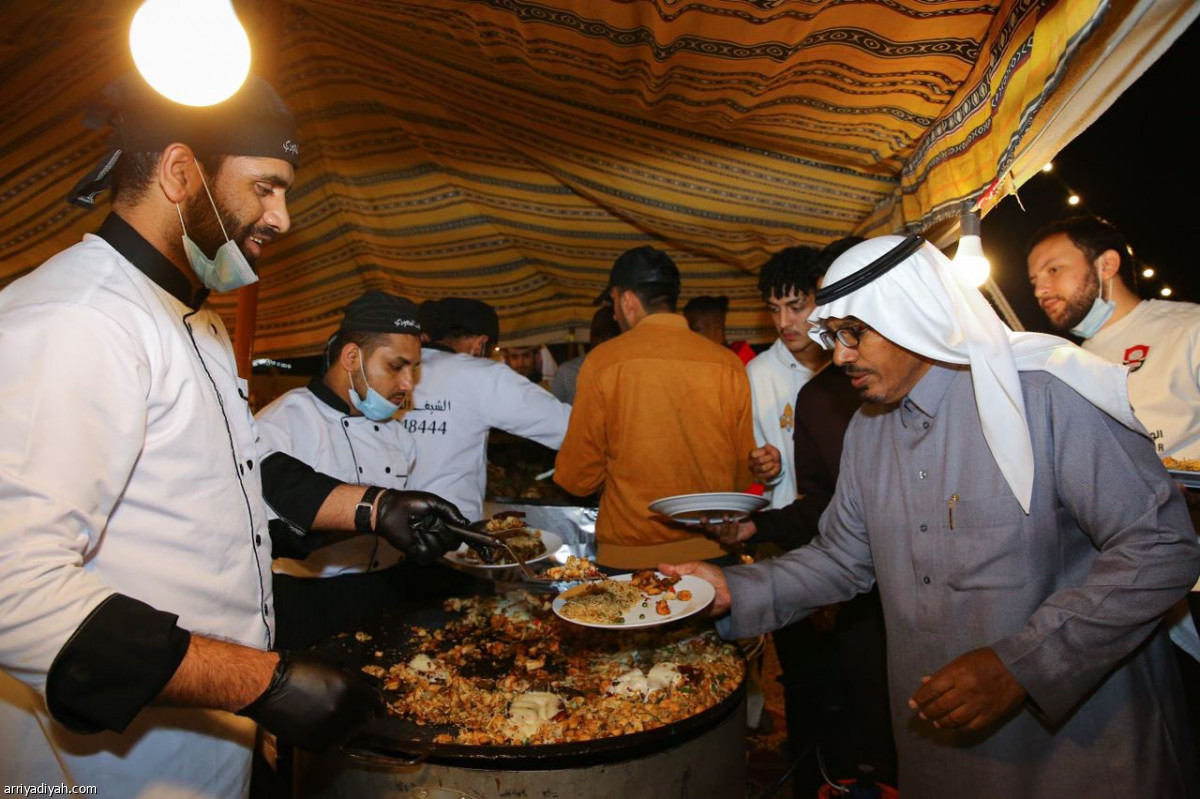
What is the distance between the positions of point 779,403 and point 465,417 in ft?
6.88

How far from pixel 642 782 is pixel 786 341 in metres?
2.92

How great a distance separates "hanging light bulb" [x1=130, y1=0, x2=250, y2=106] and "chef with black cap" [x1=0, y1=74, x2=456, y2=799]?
12 centimetres

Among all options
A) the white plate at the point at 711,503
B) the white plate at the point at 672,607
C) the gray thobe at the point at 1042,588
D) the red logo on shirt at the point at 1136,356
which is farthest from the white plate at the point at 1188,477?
the white plate at the point at 672,607

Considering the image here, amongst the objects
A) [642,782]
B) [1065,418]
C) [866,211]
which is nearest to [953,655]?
[1065,418]

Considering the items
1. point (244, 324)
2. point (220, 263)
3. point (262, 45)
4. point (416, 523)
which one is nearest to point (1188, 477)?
point (416, 523)

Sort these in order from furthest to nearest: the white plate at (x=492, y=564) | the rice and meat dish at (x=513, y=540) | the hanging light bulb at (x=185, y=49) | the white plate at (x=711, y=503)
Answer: the rice and meat dish at (x=513, y=540) → the white plate at (x=492, y=564) → the white plate at (x=711, y=503) → the hanging light bulb at (x=185, y=49)

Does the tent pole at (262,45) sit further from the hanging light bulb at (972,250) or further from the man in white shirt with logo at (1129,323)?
the man in white shirt with logo at (1129,323)

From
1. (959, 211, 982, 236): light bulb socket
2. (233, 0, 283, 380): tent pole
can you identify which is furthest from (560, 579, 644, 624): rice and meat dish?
(233, 0, 283, 380): tent pole

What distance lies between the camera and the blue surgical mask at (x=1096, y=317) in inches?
175

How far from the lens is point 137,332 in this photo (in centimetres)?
176

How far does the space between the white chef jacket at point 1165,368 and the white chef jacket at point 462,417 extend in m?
3.58

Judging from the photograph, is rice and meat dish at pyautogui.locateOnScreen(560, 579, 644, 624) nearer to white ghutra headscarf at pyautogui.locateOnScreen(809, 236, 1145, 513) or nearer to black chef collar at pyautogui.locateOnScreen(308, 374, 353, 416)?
white ghutra headscarf at pyautogui.locateOnScreen(809, 236, 1145, 513)

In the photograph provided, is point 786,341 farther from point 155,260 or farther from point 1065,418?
point 155,260

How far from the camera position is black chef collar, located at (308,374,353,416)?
387 centimetres
